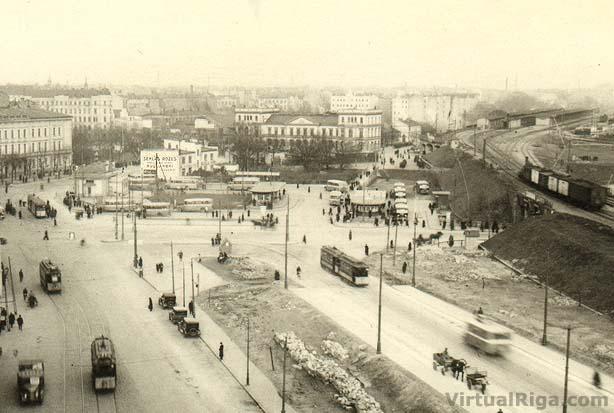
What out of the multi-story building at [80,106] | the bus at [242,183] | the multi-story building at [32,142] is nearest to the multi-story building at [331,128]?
the multi-story building at [32,142]

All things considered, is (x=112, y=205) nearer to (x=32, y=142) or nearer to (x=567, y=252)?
(x=32, y=142)

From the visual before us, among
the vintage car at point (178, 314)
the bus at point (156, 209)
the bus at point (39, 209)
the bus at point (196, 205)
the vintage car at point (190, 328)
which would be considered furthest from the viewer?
the bus at point (196, 205)

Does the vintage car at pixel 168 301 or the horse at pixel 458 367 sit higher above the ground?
the horse at pixel 458 367

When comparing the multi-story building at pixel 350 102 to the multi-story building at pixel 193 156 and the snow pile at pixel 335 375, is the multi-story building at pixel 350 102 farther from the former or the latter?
the snow pile at pixel 335 375

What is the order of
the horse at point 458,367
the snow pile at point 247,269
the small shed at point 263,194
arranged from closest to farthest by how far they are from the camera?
the horse at point 458,367
the snow pile at point 247,269
the small shed at point 263,194

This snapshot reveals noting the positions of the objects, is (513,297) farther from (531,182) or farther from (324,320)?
(531,182)

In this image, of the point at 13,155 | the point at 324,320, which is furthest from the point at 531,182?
the point at 13,155

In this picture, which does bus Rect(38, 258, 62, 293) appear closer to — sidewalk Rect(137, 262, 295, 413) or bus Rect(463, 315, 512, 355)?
sidewalk Rect(137, 262, 295, 413)
